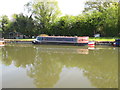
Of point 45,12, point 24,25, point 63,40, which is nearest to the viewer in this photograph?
point 63,40

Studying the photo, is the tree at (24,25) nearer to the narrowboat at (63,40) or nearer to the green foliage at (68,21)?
the green foliage at (68,21)

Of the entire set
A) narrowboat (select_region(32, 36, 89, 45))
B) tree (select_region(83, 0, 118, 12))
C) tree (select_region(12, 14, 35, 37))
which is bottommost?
narrowboat (select_region(32, 36, 89, 45))

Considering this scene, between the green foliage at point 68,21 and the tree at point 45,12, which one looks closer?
the green foliage at point 68,21

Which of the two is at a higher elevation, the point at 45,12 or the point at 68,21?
the point at 45,12

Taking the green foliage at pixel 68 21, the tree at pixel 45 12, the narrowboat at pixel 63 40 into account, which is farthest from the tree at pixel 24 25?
the narrowboat at pixel 63 40

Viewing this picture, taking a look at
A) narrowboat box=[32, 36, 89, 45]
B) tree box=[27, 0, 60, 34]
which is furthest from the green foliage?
narrowboat box=[32, 36, 89, 45]

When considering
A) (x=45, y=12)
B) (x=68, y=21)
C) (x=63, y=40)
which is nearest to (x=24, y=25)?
(x=45, y=12)

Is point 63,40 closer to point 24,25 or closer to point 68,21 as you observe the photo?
point 68,21

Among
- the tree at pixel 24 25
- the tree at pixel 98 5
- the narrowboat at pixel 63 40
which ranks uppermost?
the tree at pixel 98 5

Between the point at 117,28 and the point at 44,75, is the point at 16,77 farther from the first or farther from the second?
the point at 117,28

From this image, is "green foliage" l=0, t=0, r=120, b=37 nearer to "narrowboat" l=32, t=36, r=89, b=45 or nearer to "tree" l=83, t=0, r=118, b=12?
"tree" l=83, t=0, r=118, b=12

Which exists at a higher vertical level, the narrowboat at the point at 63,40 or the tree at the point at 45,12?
the tree at the point at 45,12

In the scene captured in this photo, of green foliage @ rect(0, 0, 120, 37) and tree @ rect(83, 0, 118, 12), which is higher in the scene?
tree @ rect(83, 0, 118, 12)

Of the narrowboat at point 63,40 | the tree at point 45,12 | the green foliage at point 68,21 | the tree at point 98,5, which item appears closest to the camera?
the narrowboat at point 63,40
